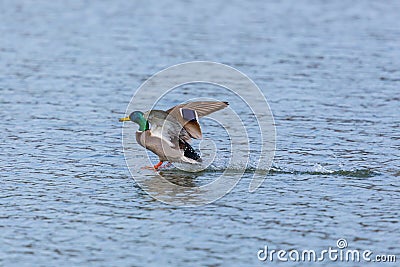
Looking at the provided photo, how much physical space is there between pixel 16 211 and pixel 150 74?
30.1 feet

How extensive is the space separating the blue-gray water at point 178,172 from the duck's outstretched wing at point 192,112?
658 millimetres

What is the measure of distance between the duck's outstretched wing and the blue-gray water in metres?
0.66

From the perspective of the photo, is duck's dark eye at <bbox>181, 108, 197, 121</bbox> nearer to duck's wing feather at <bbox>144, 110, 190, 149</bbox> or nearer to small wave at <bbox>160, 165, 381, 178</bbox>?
duck's wing feather at <bbox>144, 110, 190, 149</bbox>

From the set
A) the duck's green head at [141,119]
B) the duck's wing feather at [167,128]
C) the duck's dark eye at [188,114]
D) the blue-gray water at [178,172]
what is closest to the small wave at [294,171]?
the blue-gray water at [178,172]

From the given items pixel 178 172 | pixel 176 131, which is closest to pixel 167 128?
pixel 176 131

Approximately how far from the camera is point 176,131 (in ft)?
36.5

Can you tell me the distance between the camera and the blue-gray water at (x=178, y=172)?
857 cm

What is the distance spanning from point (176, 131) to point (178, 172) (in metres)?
0.59

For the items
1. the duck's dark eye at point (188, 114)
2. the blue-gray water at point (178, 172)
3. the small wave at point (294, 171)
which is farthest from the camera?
the small wave at point (294, 171)

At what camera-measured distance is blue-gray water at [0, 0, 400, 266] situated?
28.1 feet

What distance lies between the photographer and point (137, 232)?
8.73m

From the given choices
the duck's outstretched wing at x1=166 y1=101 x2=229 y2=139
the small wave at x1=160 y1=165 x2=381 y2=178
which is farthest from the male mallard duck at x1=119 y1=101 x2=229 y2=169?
the small wave at x1=160 y1=165 x2=381 y2=178

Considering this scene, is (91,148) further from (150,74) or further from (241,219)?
(150,74)

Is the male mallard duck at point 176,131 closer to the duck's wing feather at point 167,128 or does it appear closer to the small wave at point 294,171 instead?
the duck's wing feather at point 167,128
